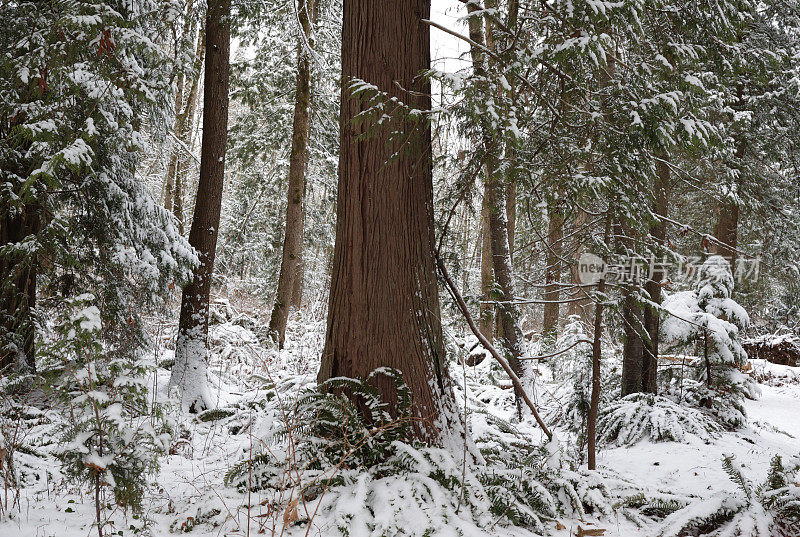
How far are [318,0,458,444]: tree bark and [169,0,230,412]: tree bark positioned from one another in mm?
3367

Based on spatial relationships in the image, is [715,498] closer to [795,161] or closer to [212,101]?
[212,101]

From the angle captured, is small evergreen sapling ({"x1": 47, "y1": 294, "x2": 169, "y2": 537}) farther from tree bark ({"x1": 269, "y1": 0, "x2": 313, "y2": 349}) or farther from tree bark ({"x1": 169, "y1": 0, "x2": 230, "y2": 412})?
tree bark ({"x1": 269, "y1": 0, "x2": 313, "y2": 349})

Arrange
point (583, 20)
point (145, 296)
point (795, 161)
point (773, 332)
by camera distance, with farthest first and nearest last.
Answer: point (773, 332), point (795, 161), point (145, 296), point (583, 20)

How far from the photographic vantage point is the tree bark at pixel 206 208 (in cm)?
659

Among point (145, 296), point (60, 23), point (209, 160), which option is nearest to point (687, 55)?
point (60, 23)

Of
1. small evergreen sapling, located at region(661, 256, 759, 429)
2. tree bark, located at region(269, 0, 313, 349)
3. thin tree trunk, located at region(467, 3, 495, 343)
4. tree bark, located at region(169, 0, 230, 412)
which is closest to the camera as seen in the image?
thin tree trunk, located at region(467, 3, 495, 343)

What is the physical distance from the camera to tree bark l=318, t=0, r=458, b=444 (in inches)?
147

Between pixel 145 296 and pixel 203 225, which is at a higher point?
pixel 203 225

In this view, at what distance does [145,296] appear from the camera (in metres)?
6.38

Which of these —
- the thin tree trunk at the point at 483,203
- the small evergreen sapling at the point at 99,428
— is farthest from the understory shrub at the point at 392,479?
the thin tree trunk at the point at 483,203

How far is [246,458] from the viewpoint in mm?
4438

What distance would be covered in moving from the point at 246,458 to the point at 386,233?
2317 mm

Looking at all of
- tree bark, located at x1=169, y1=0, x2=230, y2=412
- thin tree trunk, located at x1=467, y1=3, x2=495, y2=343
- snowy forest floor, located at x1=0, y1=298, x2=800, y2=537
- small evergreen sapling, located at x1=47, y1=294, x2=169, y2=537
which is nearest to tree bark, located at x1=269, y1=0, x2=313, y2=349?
snowy forest floor, located at x1=0, y1=298, x2=800, y2=537

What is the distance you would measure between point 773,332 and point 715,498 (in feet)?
47.7
